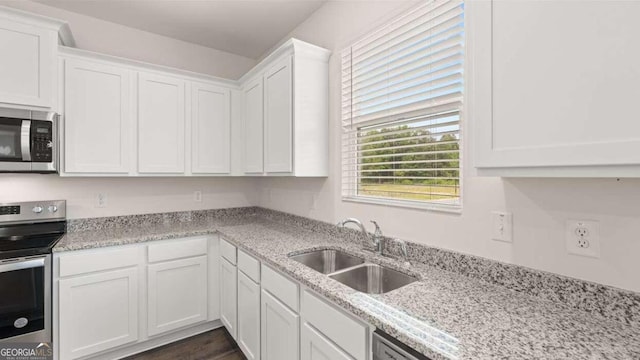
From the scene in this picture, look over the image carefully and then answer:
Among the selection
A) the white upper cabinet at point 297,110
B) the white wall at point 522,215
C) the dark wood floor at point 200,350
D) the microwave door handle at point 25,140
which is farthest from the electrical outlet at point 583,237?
the microwave door handle at point 25,140

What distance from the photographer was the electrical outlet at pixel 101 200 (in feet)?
8.30

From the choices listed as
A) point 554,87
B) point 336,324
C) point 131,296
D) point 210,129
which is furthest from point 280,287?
point 210,129

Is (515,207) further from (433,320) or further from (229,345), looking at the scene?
(229,345)

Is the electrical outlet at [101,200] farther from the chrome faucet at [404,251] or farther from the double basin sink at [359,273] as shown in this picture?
the chrome faucet at [404,251]

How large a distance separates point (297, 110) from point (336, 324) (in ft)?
4.78

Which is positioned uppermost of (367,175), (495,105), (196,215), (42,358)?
(495,105)

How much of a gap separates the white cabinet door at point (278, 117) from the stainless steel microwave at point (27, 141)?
1.50m

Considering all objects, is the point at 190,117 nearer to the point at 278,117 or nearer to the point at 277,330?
the point at 278,117

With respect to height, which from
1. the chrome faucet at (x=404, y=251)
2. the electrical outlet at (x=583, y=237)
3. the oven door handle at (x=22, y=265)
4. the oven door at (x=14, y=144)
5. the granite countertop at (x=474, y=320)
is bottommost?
the oven door handle at (x=22, y=265)

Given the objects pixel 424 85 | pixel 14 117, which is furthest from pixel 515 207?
pixel 14 117

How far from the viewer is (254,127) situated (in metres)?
2.66

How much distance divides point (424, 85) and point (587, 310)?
3.82 feet

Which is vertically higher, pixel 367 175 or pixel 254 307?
pixel 367 175

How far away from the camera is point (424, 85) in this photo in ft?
5.08
